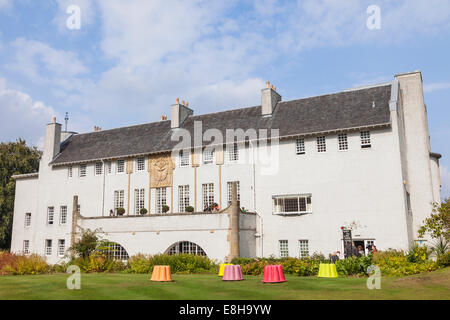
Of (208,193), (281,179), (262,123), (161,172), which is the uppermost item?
(262,123)

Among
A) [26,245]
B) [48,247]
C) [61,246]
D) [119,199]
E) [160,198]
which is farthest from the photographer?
[26,245]

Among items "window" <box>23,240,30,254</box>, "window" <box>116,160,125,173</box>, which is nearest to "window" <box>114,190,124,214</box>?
"window" <box>116,160,125,173</box>

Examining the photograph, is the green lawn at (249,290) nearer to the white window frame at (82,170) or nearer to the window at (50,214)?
the white window frame at (82,170)

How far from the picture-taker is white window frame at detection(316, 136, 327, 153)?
32938 mm

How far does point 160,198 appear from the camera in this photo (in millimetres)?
38281

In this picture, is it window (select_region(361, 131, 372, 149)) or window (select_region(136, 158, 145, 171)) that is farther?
window (select_region(136, 158, 145, 171))

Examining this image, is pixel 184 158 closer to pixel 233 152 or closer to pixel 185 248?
pixel 233 152

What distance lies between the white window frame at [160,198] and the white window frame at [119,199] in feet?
12.6

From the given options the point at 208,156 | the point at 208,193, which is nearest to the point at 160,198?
the point at 208,193

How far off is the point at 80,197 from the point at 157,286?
96.1ft

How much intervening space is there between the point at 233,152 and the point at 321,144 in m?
7.34

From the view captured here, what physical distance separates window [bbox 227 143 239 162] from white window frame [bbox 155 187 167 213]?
6846mm

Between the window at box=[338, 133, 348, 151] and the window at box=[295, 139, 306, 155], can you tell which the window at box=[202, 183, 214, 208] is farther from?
the window at box=[338, 133, 348, 151]
